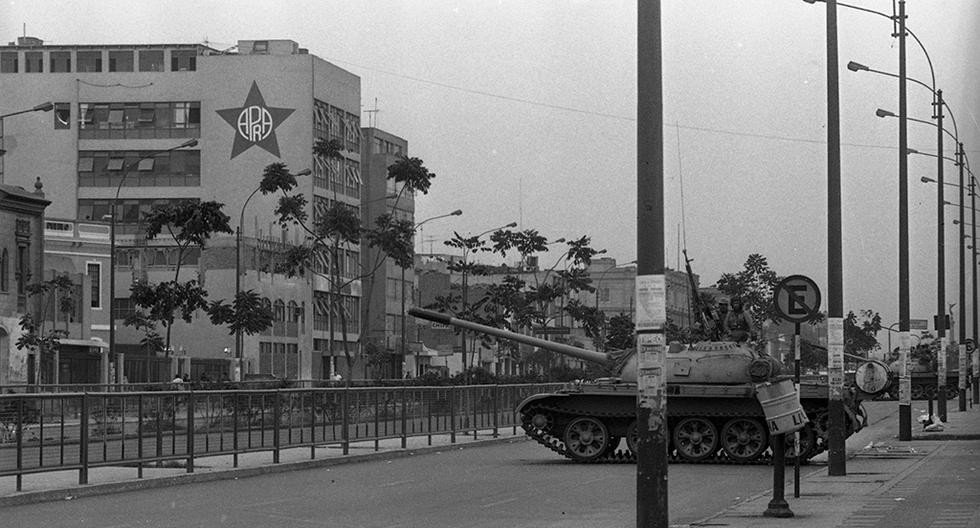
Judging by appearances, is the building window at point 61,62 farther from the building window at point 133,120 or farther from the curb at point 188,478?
the curb at point 188,478

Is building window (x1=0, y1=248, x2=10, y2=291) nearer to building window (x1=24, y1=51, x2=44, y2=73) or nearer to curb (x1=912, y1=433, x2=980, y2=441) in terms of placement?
building window (x1=24, y1=51, x2=44, y2=73)

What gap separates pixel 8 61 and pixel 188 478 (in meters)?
78.2

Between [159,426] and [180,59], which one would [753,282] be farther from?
[159,426]

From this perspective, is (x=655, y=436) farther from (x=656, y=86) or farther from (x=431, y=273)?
(x=431, y=273)

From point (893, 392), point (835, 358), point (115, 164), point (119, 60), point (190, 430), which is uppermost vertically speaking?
point (119, 60)

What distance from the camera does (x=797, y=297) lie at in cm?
1967

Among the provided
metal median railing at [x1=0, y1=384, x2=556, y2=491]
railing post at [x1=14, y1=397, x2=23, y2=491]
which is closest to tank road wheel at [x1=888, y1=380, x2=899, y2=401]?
metal median railing at [x1=0, y1=384, x2=556, y2=491]

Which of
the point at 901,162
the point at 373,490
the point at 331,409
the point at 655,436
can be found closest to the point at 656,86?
the point at 655,436

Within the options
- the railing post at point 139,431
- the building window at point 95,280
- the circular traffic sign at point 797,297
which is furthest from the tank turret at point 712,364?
the building window at point 95,280

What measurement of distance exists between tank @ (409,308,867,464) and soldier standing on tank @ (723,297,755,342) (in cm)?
40

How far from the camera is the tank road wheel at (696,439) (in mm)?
28766

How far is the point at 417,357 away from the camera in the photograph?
338ft

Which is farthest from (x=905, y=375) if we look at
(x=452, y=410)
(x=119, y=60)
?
(x=119, y=60)

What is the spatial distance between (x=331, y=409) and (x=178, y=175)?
2585 inches
